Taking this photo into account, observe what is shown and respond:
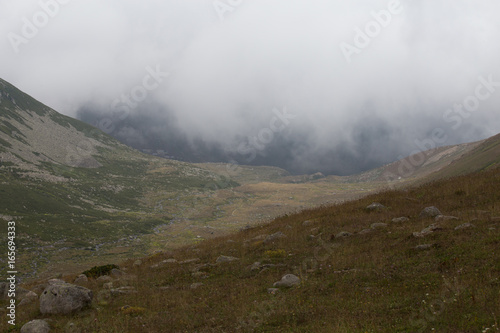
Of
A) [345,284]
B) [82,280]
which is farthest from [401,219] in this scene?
[82,280]

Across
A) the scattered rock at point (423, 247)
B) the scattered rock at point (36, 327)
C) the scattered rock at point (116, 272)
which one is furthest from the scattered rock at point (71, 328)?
the scattered rock at point (423, 247)

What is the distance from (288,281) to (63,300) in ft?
37.7

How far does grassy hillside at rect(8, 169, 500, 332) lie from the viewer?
31.1ft

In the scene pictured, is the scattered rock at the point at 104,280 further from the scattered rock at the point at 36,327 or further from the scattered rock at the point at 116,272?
the scattered rock at the point at 36,327

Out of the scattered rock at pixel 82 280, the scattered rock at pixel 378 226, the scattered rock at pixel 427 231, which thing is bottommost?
the scattered rock at pixel 427 231

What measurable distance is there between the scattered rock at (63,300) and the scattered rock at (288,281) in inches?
396

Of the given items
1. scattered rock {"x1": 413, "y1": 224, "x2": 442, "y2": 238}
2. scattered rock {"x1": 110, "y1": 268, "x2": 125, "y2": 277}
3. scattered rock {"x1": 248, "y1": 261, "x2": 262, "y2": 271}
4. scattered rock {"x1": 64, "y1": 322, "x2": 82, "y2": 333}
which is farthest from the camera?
scattered rock {"x1": 110, "y1": 268, "x2": 125, "y2": 277}

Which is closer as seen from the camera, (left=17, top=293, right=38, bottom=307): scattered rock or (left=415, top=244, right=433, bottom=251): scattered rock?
Result: (left=415, top=244, right=433, bottom=251): scattered rock

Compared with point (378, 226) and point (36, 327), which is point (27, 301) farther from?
point (378, 226)

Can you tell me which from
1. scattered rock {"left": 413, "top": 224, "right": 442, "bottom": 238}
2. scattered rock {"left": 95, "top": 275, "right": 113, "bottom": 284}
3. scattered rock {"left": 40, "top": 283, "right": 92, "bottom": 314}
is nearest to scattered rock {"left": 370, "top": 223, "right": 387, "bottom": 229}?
scattered rock {"left": 413, "top": 224, "right": 442, "bottom": 238}

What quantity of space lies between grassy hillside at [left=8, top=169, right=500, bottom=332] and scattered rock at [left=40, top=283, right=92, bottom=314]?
2.00 feet

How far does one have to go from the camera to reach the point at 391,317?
9438 mm

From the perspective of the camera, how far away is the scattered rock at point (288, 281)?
14484 mm

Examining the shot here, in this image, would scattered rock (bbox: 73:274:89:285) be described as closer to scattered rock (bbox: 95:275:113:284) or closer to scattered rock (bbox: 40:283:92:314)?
scattered rock (bbox: 95:275:113:284)
